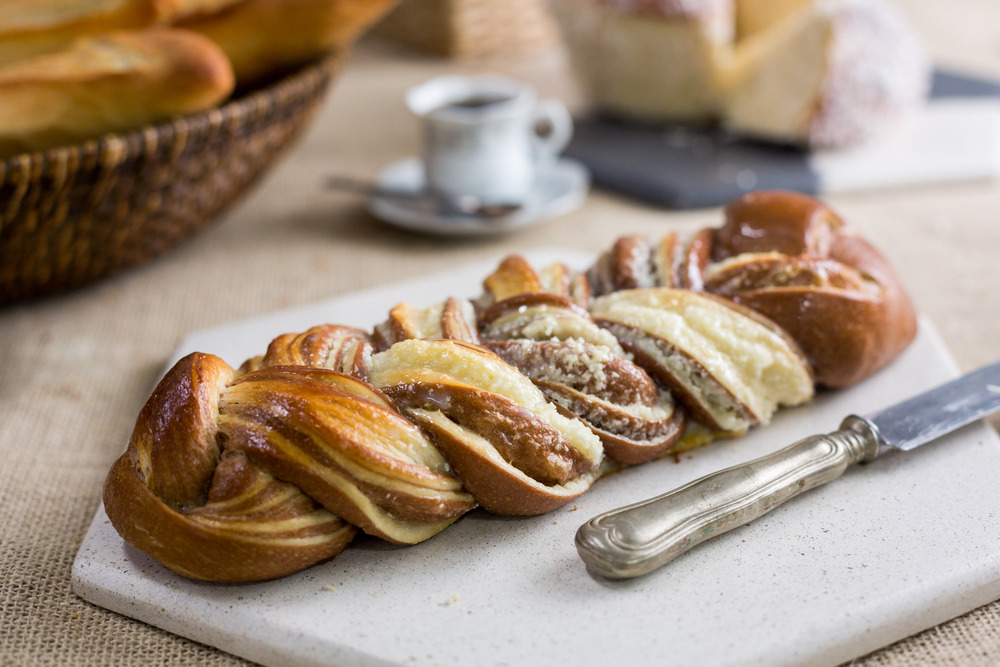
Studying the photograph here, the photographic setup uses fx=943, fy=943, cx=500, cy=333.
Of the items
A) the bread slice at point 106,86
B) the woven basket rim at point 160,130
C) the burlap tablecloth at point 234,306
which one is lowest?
the burlap tablecloth at point 234,306

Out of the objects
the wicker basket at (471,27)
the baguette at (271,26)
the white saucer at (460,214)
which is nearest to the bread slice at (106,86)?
the baguette at (271,26)

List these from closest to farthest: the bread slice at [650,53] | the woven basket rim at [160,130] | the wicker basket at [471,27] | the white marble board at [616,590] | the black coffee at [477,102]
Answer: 1. the white marble board at [616,590]
2. the woven basket rim at [160,130]
3. the black coffee at [477,102]
4. the bread slice at [650,53]
5. the wicker basket at [471,27]

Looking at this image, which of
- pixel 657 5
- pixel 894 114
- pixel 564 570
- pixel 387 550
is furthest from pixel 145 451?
pixel 894 114

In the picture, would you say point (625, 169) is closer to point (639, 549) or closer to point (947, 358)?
point (947, 358)

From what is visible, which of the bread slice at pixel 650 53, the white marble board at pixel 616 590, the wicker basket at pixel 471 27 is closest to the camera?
the white marble board at pixel 616 590

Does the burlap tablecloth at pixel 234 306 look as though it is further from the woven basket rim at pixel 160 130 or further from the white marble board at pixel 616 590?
the woven basket rim at pixel 160 130

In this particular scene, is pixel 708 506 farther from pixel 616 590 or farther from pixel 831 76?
pixel 831 76

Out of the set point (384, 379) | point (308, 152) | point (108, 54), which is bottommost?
point (308, 152)

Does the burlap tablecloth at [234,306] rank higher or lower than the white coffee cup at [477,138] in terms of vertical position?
lower
